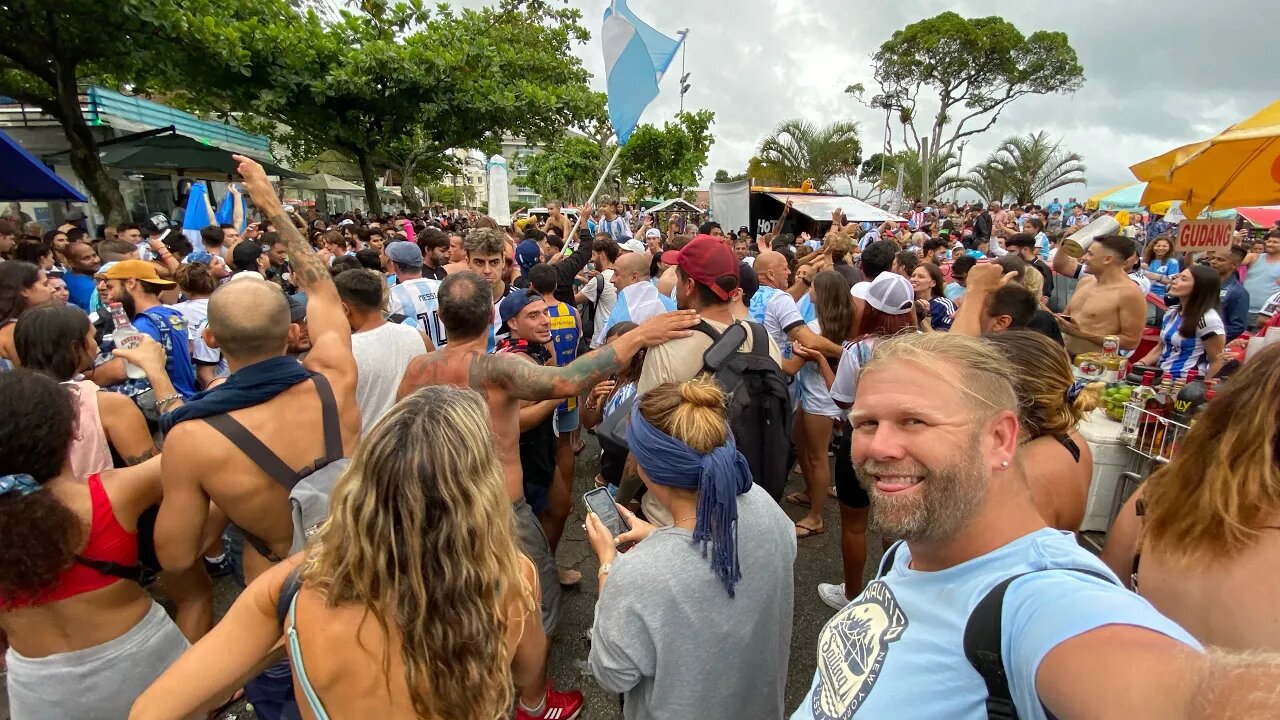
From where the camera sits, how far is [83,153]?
10.1 m

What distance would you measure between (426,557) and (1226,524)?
72.6 inches

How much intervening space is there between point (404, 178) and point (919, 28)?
32.7 m

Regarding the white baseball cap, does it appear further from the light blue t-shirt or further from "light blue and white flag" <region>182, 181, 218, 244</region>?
"light blue and white flag" <region>182, 181, 218, 244</region>

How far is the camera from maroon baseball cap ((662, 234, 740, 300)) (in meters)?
2.71

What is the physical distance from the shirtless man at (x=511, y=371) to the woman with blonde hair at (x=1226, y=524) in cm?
170

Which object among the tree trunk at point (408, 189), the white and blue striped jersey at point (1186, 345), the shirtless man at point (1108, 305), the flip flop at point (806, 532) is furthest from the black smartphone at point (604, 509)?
the tree trunk at point (408, 189)

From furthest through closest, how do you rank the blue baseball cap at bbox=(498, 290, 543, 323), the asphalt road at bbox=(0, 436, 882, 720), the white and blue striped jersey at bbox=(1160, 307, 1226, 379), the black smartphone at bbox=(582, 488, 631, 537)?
the white and blue striped jersey at bbox=(1160, 307, 1226, 379), the blue baseball cap at bbox=(498, 290, 543, 323), the asphalt road at bbox=(0, 436, 882, 720), the black smartphone at bbox=(582, 488, 631, 537)

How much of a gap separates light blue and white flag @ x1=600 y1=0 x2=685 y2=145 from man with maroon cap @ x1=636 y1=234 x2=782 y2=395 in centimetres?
352

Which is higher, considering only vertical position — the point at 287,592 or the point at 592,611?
the point at 287,592

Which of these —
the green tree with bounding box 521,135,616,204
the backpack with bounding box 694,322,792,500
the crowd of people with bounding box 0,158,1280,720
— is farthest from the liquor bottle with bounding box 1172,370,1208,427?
the green tree with bounding box 521,135,616,204

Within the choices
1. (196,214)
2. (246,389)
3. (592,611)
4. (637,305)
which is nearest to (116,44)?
(196,214)

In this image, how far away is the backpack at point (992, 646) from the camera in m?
0.98

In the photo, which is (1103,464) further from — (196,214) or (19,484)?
(196,214)

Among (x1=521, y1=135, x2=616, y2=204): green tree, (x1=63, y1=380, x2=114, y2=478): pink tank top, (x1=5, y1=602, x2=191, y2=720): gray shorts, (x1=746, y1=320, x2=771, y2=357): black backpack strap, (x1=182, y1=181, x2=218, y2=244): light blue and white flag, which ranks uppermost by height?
(x1=521, y1=135, x2=616, y2=204): green tree
